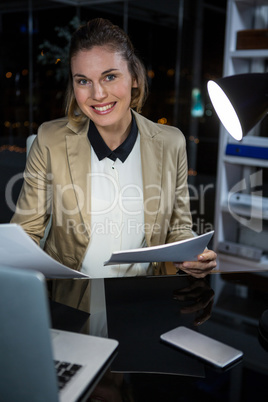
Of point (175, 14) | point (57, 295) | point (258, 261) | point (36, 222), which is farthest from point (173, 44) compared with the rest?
point (57, 295)

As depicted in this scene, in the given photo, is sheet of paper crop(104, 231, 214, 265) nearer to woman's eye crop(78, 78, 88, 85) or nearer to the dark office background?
woman's eye crop(78, 78, 88, 85)

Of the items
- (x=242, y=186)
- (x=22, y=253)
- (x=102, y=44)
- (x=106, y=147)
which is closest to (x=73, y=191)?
(x=106, y=147)

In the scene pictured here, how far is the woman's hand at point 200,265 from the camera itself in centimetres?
134

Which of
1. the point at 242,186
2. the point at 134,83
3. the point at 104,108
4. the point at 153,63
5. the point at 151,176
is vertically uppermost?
the point at 153,63

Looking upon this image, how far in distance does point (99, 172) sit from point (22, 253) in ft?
2.42

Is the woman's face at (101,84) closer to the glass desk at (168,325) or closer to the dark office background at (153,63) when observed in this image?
the glass desk at (168,325)

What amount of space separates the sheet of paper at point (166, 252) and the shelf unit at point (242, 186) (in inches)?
85.4

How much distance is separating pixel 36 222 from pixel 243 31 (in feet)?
7.93

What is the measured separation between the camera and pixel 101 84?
5.16ft

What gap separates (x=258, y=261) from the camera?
3.32m

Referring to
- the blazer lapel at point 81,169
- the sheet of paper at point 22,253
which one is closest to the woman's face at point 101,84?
the blazer lapel at point 81,169

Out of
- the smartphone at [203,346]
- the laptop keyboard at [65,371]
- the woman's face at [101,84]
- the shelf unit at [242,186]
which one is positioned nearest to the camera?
the laptop keyboard at [65,371]

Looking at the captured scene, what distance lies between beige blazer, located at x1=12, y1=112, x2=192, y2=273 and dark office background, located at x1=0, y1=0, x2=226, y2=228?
3.00 meters

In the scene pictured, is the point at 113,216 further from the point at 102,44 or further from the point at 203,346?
the point at 203,346
